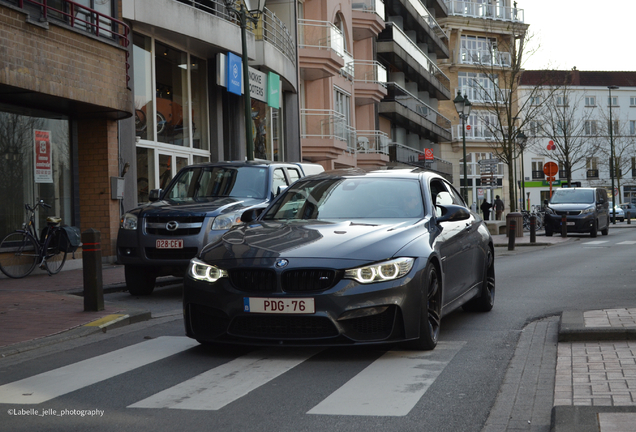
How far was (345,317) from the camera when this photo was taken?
594cm

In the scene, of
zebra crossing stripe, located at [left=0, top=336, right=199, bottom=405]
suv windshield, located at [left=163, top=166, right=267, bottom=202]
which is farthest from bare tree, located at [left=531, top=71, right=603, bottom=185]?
zebra crossing stripe, located at [left=0, top=336, right=199, bottom=405]

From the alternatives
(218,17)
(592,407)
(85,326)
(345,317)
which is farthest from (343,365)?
(218,17)

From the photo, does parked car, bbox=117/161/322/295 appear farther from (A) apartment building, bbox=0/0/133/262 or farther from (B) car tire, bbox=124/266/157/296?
(A) apartment building, bbox=0/0/133/262

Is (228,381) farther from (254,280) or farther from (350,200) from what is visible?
(350,200)

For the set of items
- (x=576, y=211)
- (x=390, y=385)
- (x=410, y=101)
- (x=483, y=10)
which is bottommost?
(x=390, y=385)

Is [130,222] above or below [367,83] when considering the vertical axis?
below

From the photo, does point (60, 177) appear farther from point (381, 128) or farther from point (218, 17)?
point (381, 128)

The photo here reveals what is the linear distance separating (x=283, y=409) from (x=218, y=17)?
18.2m

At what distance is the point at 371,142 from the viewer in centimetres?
4150

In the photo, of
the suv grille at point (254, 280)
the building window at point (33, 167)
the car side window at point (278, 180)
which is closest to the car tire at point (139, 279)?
the car side window at point (278, 180)

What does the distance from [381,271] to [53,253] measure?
9938 mm

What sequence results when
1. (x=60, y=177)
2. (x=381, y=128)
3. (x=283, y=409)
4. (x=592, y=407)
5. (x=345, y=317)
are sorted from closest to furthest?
(x=592, y=407) → (x=283, y=409) → (x=345, y=317) → (x=60, y=177) → (x=381, y=128)

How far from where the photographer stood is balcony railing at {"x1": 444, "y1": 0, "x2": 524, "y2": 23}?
235 ft

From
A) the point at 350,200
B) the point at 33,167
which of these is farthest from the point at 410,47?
the point at 350,200
